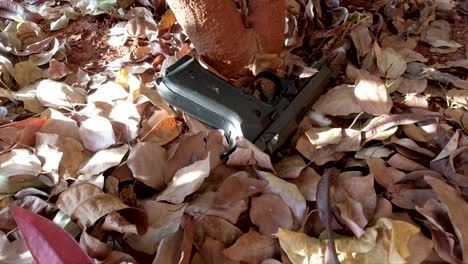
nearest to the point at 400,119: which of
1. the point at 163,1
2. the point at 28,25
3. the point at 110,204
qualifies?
the point at 110,204

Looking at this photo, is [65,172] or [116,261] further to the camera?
[65,172]

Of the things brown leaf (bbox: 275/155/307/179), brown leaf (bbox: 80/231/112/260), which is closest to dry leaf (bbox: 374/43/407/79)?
brown leaf (bbox: 275/155/307/179)

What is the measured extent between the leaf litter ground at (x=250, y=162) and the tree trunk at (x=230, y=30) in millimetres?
84

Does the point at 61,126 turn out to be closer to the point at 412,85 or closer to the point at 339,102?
the point at 339,102

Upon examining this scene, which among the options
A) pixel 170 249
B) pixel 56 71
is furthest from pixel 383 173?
pixel 56 71

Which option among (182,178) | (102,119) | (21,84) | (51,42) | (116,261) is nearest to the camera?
(116,261)

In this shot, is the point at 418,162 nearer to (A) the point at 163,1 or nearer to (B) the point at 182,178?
(B) the point at 182,178

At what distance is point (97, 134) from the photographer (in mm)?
904

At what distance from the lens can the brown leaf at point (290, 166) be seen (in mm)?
823

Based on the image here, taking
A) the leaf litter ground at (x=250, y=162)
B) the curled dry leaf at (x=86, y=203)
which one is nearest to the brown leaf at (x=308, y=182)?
the leaf litter ground at (x=250, y=162)

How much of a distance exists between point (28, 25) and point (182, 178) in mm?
786

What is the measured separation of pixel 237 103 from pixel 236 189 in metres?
0.19

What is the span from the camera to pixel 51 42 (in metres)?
1.26

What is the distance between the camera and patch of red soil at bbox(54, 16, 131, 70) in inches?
48.0
